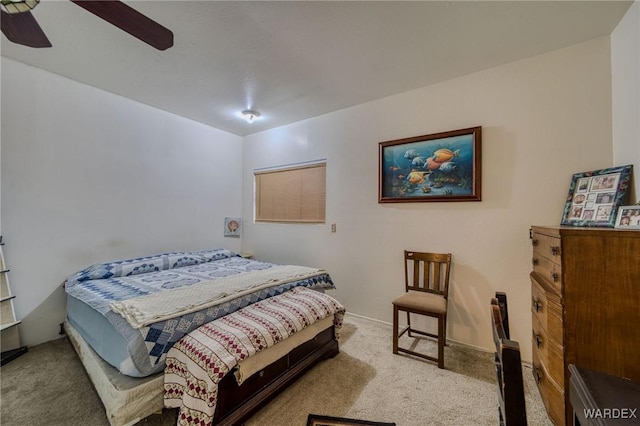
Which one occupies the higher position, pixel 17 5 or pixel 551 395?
pixel 17 5

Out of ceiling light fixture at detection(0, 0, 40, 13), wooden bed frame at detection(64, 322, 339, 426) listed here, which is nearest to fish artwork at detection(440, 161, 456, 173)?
wooden bed frame at detection(64, 322, 339, 426)

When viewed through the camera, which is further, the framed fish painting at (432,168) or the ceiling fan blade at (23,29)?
the framed fish painting at (432,168)

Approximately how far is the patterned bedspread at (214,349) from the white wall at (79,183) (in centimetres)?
214

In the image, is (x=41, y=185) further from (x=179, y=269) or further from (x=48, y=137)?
(x=179, y=269)

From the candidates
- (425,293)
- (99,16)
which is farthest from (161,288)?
(425,293)

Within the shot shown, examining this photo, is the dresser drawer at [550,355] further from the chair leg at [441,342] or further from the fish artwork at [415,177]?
the fish artwork at [415,177]

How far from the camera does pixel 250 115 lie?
11.4ft

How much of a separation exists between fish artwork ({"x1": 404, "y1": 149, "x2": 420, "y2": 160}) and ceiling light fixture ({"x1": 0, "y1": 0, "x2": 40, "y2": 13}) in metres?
2.86

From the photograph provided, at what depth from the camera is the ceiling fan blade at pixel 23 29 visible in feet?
4.54

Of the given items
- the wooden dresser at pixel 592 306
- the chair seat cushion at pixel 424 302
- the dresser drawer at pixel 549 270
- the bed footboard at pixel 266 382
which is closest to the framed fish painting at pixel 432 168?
the dresser drawer at pixel 549 270

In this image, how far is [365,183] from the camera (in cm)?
316

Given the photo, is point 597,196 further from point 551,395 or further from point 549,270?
point 551,395

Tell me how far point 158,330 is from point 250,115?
2.82 meters

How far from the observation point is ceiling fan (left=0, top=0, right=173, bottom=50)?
1.27 meters
